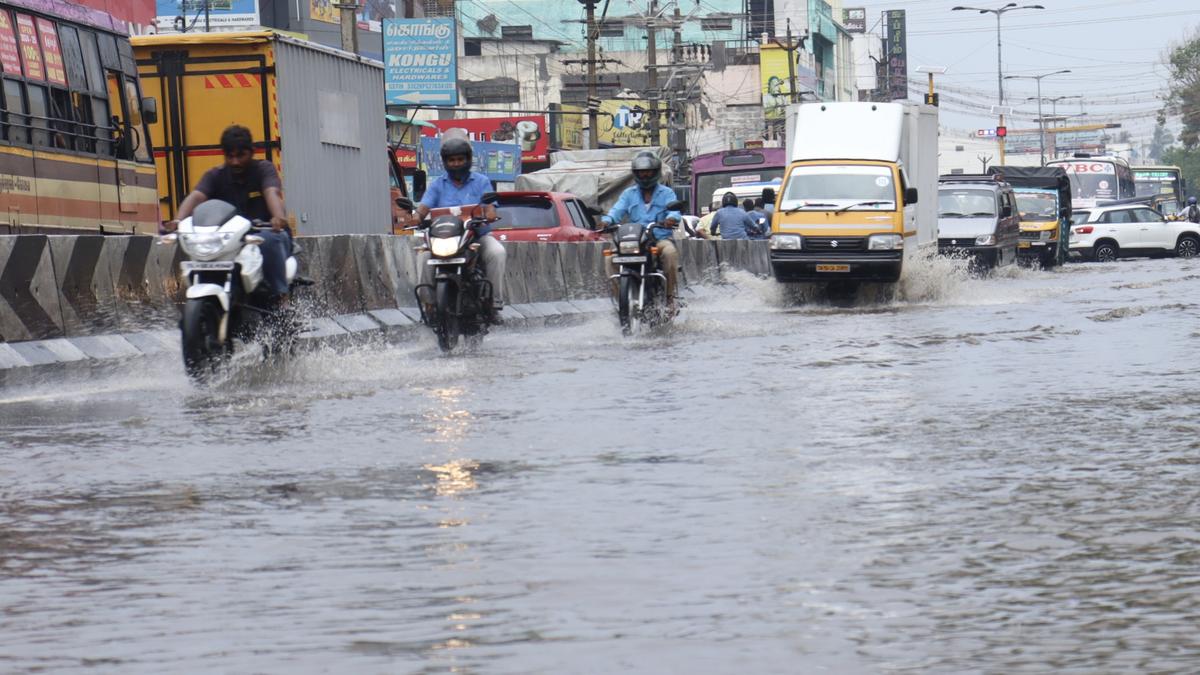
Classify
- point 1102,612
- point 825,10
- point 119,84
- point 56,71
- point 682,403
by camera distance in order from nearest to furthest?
point 1102,612
point 682,403
point 56,71
point 119,84
point 825,10

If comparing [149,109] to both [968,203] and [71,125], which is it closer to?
[71,125]

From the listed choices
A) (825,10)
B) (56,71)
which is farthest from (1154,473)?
(825,10)

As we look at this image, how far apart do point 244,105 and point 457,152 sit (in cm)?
890

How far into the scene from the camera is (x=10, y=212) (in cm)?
1833

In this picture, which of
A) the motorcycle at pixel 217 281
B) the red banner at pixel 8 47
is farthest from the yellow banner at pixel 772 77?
the motorcycle at pixel 217 281

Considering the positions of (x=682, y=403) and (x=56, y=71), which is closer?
(x=682, y=403)

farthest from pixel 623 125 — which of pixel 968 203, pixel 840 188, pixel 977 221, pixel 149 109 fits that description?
pixel 149 109

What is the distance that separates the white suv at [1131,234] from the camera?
50.4 metres

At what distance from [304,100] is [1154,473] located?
722 inches

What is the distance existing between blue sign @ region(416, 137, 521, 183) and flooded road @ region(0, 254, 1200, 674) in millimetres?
40018

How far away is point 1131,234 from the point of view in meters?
50.7

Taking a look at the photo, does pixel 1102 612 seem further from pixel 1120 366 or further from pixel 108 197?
pixel 108 197

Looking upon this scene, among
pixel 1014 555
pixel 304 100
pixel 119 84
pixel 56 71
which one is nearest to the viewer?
pixel 1014 555

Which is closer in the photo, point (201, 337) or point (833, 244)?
point (201, 337)
